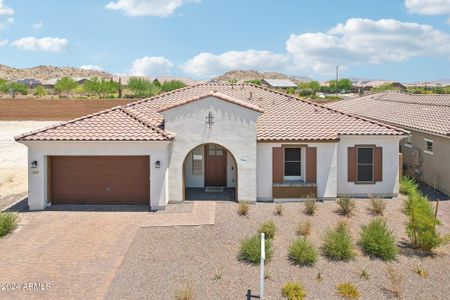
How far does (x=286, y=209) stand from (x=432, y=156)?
8803mm

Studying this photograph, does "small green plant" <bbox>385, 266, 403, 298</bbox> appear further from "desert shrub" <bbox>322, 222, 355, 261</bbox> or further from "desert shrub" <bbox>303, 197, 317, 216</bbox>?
"desert shrub" <bbox>303, 197, 317, 216</bbox>

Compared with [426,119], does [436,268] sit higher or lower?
lower

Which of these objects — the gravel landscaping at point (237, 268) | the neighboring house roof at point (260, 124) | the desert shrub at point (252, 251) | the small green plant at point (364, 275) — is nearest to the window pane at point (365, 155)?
the neighboring house roof at point (260, 124)

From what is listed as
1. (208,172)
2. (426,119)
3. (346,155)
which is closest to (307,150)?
(346,155)

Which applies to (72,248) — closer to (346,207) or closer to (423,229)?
A: (346,207)

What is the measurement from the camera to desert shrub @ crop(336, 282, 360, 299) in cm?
1023

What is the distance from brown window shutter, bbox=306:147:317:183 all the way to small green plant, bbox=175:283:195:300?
935 cm

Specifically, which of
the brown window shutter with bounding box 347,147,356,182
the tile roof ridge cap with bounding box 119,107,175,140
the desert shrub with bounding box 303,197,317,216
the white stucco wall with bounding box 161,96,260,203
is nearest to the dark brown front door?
the white stucco wall with bounding box 161,96,260,203

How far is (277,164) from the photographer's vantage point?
18.3 metres

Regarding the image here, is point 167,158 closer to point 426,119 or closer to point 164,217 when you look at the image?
point 164,217

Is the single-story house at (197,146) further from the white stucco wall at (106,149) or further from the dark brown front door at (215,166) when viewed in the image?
the dark brown front door at (215,166)

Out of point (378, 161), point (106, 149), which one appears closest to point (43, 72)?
point (106, 149)

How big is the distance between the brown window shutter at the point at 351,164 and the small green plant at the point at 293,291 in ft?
30.7

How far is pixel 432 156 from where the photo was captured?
68.1 feet
